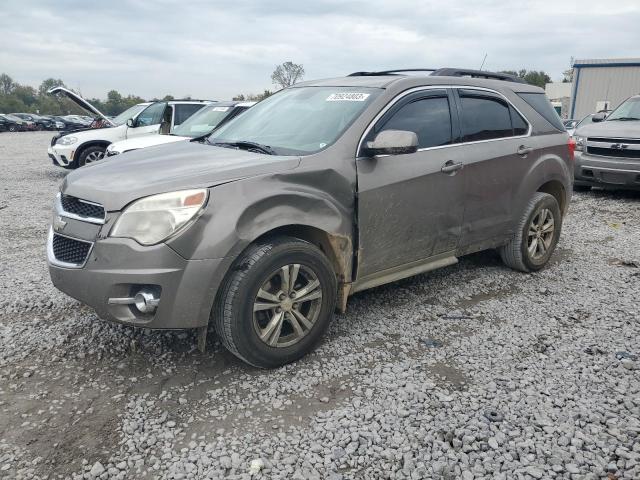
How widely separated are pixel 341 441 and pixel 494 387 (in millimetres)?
1048

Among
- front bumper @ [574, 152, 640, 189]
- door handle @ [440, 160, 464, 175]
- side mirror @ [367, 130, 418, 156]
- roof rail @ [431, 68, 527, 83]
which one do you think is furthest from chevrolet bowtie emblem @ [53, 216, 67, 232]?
front bumper @ [574, 152, 640, 189]

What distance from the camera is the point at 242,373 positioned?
3.21 meters

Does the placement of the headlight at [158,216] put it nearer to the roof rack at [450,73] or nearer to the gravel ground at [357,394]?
the gravel ground at [357,394]

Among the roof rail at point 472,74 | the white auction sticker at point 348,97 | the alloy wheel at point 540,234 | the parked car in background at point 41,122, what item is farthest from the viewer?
the parked car in background at point 41,122

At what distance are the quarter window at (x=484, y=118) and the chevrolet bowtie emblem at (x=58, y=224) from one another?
3017 mm

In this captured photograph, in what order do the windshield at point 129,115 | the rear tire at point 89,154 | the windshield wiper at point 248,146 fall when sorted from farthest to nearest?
1. the windshield at point 129,115
2. the rear tire at point 89,154
3. the windshield wiper at point 248,146

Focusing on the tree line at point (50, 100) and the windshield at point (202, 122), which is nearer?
the windshield at point (202, 122)

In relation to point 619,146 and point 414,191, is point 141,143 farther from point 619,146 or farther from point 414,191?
point 619,146

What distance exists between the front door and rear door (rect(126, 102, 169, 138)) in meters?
8.62

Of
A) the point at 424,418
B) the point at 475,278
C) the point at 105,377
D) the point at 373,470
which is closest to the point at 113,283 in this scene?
the point at 105,377

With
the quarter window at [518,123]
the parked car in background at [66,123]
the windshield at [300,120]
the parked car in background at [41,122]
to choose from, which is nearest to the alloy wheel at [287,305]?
the windshield at [300,120]

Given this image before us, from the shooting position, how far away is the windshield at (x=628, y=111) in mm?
9471

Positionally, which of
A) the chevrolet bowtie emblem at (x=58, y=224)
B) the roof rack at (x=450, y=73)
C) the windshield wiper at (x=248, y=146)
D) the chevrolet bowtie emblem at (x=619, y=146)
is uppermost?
the roof rack at (x=450, y=73)

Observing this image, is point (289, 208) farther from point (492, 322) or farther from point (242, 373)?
point (492, 322)
